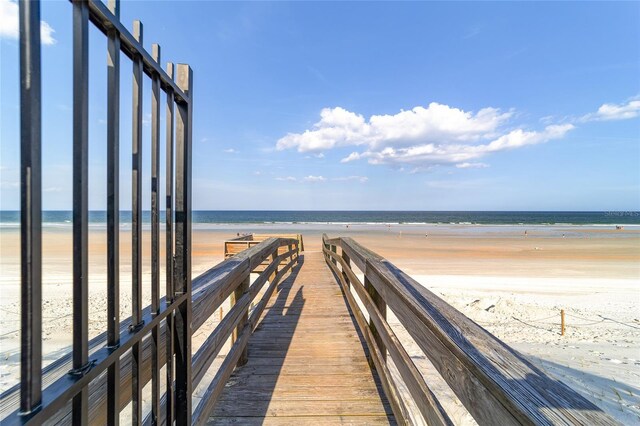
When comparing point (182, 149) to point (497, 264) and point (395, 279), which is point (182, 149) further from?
point (497, 264)

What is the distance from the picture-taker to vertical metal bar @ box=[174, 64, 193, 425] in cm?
145

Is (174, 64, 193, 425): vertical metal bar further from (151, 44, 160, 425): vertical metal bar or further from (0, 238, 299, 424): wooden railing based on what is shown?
(151, 44, 160, 425): vertical metal bar

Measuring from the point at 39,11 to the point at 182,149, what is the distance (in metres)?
0.84

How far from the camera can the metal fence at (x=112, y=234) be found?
64 centimetres

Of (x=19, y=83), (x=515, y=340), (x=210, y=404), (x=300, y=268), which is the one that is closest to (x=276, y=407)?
(x=210, y=404)

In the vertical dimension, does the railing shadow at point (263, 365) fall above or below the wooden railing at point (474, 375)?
below

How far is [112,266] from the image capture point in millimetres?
925

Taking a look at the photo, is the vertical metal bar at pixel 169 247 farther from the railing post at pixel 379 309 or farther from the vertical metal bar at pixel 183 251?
the railing post at pixel 379 309

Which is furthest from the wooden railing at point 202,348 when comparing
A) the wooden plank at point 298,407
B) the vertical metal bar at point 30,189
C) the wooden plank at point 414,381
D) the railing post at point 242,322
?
the wooden plank at point 414,381

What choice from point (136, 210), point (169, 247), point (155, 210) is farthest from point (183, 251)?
point (136, 210)

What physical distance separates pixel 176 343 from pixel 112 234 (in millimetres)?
720

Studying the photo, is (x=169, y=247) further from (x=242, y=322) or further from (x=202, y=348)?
(x=242, y=322)

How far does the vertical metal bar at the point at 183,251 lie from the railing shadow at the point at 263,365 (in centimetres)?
80

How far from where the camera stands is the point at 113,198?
0.91m
